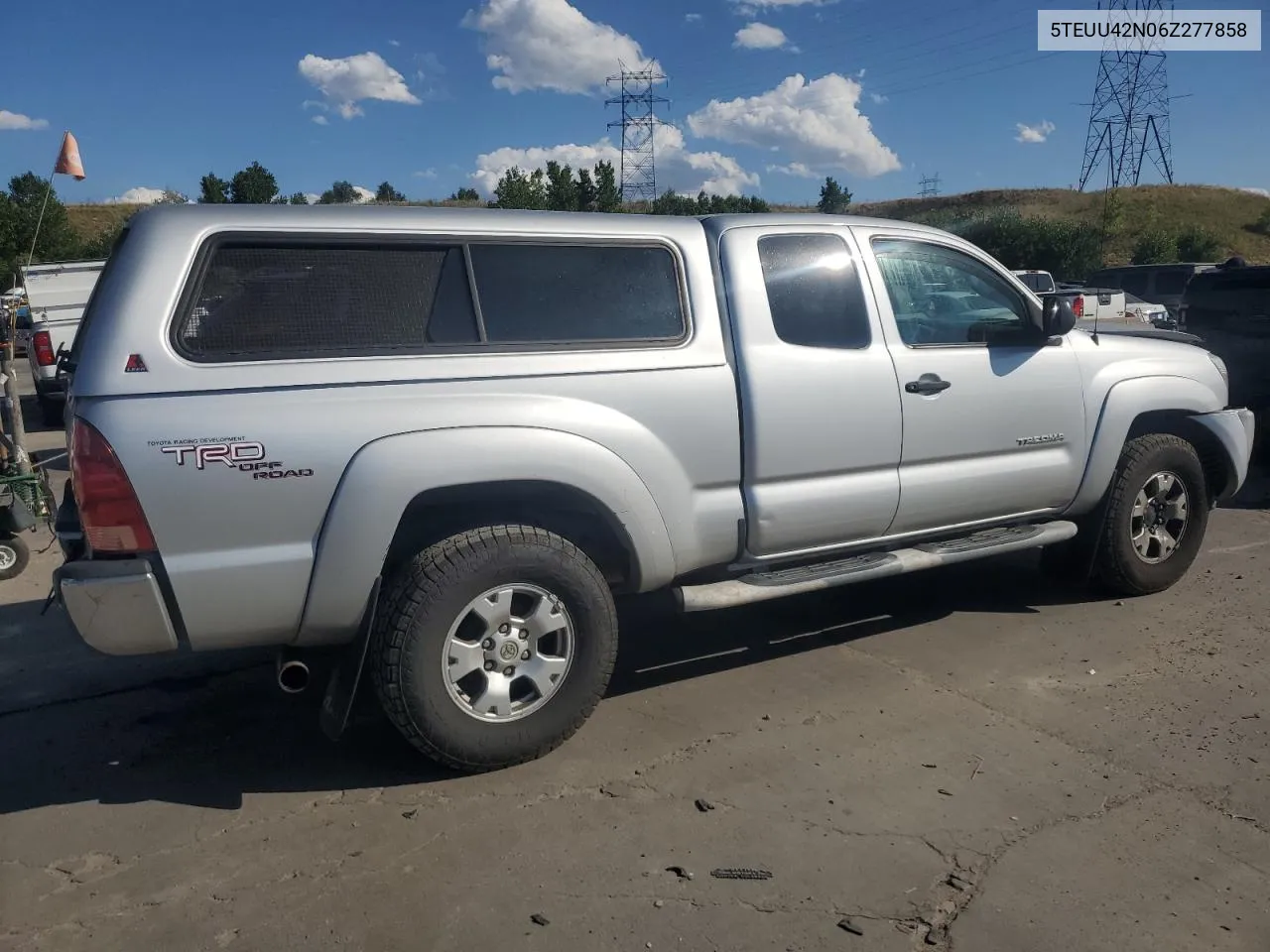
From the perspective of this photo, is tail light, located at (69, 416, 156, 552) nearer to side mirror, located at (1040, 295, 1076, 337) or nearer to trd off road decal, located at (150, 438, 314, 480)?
trd off road decal, located at (150, 438, 314, 480)

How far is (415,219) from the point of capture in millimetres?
3822

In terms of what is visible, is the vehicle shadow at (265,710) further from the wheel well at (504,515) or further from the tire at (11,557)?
the wheel well at (504,515)

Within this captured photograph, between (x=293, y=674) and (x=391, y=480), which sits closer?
(x=391, y=480)

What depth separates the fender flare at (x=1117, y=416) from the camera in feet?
17.5

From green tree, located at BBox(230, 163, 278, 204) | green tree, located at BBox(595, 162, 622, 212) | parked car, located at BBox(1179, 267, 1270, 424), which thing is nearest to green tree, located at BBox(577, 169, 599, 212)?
green tree, located at BBox(595, 162, 622, 212)

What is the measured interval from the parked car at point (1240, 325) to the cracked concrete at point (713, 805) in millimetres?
4546

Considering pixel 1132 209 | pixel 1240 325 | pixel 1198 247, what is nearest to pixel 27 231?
pixel 1240 325

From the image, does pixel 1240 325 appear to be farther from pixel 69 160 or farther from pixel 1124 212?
pixel 1124 212

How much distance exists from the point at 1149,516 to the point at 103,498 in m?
5.12

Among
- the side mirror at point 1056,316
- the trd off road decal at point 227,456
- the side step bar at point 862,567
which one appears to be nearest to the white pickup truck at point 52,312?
the trd off road decal at point 227,456

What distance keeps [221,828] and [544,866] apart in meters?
1.17

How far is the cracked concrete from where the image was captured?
2.98 m

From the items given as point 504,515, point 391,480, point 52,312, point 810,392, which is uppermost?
point 52,312

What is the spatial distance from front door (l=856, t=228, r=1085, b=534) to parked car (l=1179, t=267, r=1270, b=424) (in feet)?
16.0
